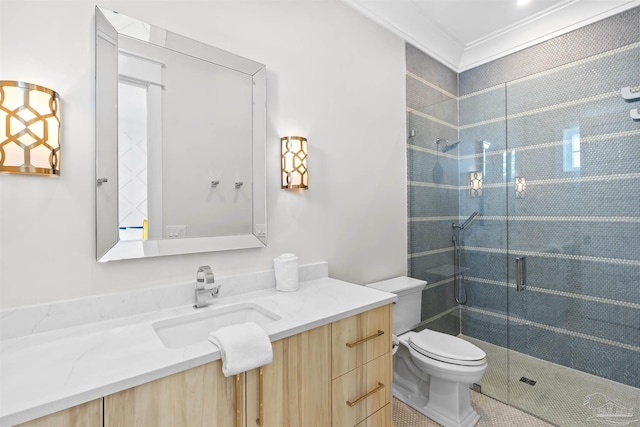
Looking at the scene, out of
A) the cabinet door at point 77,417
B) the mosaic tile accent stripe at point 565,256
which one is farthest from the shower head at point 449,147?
the cabinet door at point 77,417

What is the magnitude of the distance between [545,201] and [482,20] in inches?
57.8

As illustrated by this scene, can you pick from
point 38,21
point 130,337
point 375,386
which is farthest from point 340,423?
point 38,21

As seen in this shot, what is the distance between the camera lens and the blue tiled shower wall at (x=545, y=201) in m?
1.98

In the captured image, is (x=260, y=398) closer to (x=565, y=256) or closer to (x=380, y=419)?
(x=380, y=419)

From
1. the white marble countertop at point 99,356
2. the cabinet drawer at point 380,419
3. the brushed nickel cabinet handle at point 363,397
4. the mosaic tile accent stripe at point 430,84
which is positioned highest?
the mosaic tile accent stripe at point 430,84

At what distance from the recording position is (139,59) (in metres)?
1.29

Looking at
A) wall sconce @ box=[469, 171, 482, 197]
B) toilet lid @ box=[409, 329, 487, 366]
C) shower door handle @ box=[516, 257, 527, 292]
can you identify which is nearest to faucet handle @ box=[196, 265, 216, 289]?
toilet lid @ box=[409, 329, 487, 366]

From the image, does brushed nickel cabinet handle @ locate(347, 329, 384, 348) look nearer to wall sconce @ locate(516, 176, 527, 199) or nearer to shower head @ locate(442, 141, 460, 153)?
wall sconce @ locate(516, 176, 527, 199)

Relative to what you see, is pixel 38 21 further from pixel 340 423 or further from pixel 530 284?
pixel 530 284

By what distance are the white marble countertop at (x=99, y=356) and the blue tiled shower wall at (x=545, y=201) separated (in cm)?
143

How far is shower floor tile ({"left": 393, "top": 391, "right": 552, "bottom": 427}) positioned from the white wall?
2.75 feet

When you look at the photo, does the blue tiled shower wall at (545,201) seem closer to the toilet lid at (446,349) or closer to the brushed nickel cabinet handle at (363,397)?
the toilet lid at (446,349)

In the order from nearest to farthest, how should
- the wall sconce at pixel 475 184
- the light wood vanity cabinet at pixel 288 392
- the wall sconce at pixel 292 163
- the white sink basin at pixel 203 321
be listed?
the light wood vanity cabinet at pixel 288 392
the white sink basin at pixel 203 321
the wall sconce at pixel 292 163
the wall sconce at pixel 475 184

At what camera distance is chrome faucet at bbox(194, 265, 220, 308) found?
4.20 ft
